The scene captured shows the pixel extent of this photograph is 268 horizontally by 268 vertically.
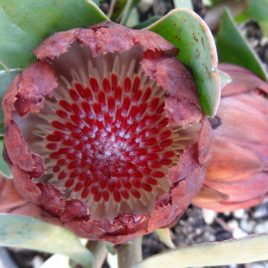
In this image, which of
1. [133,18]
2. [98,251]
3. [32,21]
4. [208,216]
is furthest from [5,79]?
[208,216]

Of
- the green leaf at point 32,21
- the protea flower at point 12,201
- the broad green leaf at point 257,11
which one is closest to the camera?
the green leaf at point 32,21

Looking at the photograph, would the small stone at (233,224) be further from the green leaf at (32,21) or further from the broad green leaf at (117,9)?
the green leaf at (32,21)

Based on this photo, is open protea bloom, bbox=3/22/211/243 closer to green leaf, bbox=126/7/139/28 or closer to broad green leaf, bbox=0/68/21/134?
broad green leaf, bbox=0/68/21/134

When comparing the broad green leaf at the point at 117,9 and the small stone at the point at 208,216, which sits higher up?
the broad green leaf at the point at 117,9

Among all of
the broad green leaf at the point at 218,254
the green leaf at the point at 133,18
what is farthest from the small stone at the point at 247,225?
the broad green leaf at the point at 218,254

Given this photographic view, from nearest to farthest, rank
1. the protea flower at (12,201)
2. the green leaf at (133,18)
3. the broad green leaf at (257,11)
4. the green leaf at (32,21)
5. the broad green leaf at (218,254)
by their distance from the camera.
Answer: the broad green leaf at (218,254), the green leaf at (32,21), the protea flower at (12,201), the broad green leaf at (257,11), the green leaf at (133,18)

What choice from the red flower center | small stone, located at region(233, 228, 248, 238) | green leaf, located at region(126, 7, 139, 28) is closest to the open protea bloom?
the red flower center

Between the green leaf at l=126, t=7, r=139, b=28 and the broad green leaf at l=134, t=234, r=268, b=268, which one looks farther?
the green leaf at l=126, t=7, r=139, b=28
